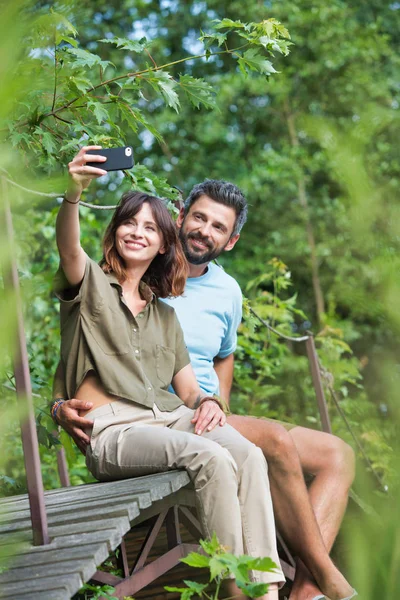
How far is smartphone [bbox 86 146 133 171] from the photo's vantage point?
1.81m

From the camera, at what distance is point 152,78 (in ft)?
7.59

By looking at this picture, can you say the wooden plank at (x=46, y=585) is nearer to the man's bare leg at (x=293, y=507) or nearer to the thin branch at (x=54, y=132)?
the man's bare leg at (x=293, y=507)

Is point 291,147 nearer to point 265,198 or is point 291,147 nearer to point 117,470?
point 265,198

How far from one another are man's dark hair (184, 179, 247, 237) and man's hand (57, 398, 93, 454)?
1.05m

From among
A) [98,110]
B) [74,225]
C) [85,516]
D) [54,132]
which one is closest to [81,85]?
[98,110]

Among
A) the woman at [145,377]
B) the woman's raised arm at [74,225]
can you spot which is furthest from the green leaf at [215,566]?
the woman's raised arm at [74,225]

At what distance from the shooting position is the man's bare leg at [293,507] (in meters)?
2.33

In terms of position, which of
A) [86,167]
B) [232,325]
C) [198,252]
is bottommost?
[232,325]

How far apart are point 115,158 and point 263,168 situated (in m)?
9.10

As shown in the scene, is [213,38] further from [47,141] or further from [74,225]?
[74,225]

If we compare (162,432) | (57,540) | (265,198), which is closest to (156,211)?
(162,432)

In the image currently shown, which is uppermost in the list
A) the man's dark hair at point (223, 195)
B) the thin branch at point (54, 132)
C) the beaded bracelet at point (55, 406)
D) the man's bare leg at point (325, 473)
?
the thin branch at point (54, 132)

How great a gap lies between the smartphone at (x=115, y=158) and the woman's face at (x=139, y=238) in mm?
607

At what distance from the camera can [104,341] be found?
88.1 inches
